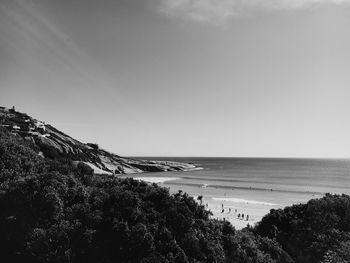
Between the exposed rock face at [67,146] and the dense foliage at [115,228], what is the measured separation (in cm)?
5176

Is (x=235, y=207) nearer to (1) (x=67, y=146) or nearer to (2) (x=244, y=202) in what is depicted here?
(2) (x=244, y=202)

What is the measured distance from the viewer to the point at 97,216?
14617 millimetres

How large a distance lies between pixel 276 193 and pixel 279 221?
60477mm

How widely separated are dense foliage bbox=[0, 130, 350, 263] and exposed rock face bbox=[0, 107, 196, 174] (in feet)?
170

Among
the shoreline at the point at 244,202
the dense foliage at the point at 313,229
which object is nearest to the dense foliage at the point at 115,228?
the dense foliage at the point at 313,229

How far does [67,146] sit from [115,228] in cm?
8466

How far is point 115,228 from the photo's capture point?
14125 mm

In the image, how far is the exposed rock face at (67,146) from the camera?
80175 millimetres

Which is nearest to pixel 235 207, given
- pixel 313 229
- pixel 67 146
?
pixel 313 229

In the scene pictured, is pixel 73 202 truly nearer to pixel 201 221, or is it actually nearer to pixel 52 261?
pixel 52 261

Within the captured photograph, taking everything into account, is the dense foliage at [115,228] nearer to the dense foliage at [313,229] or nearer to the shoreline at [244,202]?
the dense foliage at [313,229]

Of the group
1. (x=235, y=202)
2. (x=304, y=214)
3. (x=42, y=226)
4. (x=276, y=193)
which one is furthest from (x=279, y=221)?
(x=276, y=193)

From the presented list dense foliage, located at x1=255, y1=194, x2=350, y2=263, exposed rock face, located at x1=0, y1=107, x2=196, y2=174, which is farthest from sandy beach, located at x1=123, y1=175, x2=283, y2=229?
exposed rock face, located at x1=0, y1=107, x2=196, y2=174

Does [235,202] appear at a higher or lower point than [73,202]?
lower
